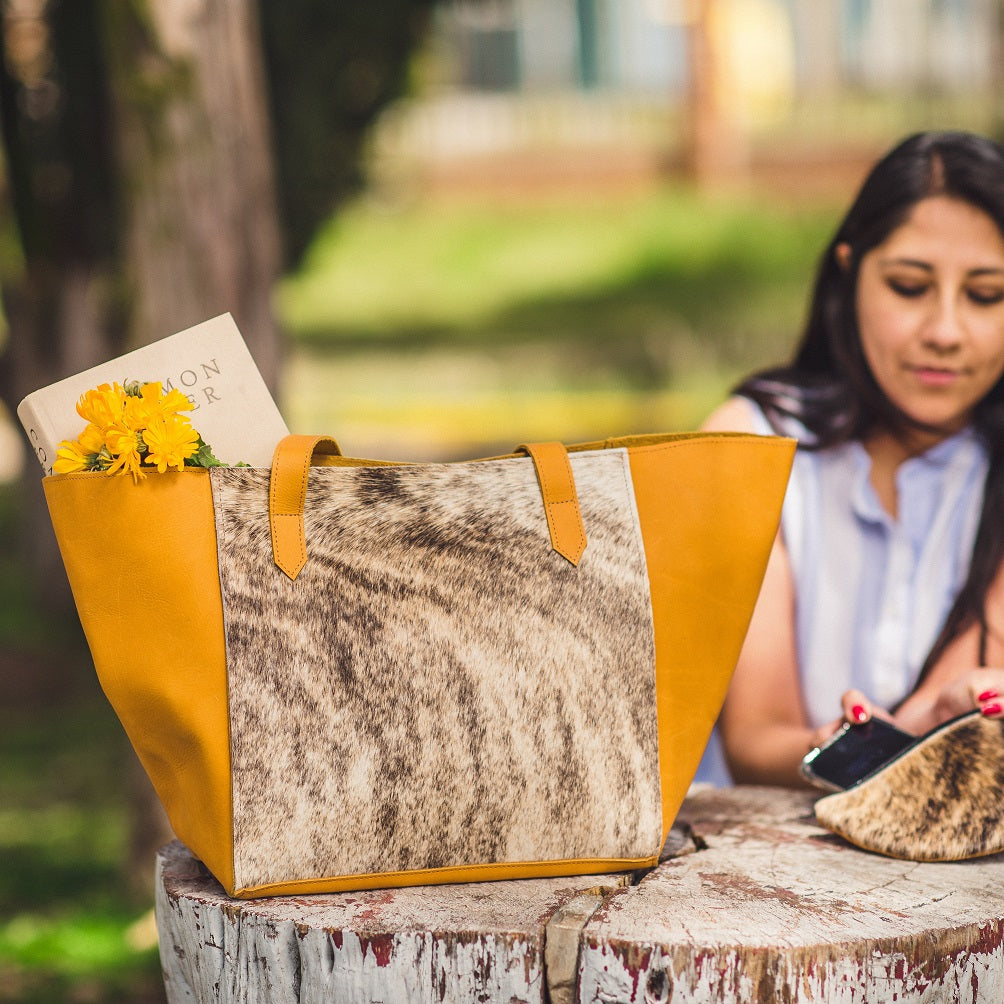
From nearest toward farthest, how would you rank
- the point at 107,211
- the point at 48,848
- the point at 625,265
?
the point at 48,848 < the point at 107,211 < the point at 625,265

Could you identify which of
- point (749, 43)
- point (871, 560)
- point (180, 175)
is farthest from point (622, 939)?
point (749, 43)

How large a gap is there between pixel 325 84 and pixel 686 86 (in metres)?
10.4

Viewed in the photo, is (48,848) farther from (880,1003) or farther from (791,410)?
(880,1003)

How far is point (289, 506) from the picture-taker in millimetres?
1446

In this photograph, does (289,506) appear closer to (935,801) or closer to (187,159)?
(935,801)

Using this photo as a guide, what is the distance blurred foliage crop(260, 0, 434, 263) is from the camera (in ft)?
15.7

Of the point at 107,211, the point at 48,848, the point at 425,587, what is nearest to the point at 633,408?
the point at 107,211

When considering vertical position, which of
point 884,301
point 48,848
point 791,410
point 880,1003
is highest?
point 884,301

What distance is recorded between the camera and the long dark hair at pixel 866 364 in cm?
196

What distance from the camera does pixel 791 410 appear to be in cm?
213

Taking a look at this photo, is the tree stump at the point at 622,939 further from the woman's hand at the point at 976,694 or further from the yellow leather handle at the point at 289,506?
the yellow leather handle at the point at 289,506

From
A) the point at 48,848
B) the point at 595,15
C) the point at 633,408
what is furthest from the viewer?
the point at 595,15

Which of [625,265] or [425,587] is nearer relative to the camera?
[425,587]

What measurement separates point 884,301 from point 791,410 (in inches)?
9.8
